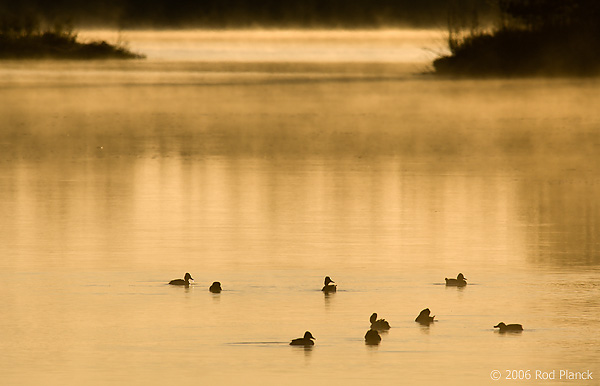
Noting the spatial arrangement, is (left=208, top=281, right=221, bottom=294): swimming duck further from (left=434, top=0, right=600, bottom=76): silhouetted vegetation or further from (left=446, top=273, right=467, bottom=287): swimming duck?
(left=434, top=0, right=600, bottom=76): silhouetted vegetation

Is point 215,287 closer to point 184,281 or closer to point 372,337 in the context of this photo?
point 184,281

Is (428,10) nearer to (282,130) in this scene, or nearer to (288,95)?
(288,95)

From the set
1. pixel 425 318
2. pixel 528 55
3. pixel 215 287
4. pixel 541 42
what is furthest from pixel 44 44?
pixel 425 318

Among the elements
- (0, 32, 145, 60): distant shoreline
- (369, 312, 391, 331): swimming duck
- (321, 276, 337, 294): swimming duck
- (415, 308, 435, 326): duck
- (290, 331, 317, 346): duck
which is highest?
(0, 32, 145, 60): distant shoreline

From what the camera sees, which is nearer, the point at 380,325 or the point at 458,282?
the point at 380,325

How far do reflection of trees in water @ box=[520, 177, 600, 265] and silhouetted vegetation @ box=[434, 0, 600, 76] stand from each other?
3927 cm

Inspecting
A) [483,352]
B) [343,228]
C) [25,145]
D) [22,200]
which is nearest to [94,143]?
[25,145]

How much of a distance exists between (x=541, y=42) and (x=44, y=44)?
31919 millimetres

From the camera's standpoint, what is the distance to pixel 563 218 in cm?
1526

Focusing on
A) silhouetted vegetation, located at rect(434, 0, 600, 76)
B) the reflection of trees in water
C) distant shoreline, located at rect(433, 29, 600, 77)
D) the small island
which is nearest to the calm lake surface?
the reflection of trees in water

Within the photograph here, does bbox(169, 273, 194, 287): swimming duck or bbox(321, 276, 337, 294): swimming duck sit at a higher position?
bbox(169, 273, 194, 287): swimming duck

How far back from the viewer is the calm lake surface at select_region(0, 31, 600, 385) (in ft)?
29.3

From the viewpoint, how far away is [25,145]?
25.4 meters

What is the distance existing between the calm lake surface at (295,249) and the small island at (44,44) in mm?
48262
